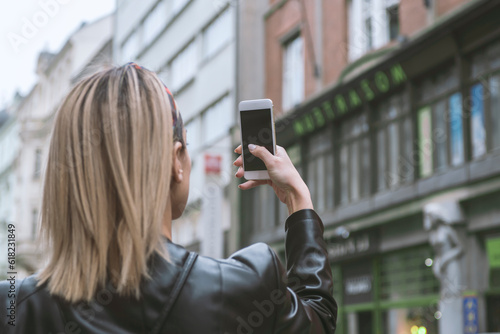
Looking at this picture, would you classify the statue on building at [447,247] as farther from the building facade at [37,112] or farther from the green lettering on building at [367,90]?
the building facade at [37,112]

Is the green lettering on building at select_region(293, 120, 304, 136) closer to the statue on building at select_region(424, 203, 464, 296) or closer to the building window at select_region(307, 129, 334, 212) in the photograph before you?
the building window at select_region(307, 129, 334, 212)

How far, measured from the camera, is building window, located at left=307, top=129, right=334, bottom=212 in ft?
66.7

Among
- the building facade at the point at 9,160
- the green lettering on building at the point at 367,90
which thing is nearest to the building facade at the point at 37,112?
the building facade at the point at 9,160

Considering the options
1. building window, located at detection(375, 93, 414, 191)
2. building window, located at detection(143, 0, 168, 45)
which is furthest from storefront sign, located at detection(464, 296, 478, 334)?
building window, located at detection(143, 0, 168, 45)

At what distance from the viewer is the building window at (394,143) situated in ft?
55.1

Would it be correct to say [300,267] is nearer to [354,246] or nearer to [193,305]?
[193,305]

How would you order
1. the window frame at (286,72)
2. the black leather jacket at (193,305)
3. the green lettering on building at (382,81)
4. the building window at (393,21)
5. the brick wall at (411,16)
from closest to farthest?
the black leather jacket at (193,305) → the brick wall at (411,16) → the green lettering on building at (382,81) → the building window at (393,21) → the window frame at (286,72)

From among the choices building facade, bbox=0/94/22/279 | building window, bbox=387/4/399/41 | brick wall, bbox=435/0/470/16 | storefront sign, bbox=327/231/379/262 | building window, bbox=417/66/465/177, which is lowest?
storefront sign, bbox=327/231/379/262

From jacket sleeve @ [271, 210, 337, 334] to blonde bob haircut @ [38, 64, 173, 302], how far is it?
25 centimetres

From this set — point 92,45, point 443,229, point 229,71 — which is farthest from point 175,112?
point 92,45

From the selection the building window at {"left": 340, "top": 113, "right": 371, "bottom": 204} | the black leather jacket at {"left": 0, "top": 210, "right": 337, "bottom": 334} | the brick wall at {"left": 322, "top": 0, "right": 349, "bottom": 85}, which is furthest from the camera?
the brick wall at {"left": 322, "top": 0, "right": 349, "bottom": 85}

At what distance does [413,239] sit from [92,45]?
36.3 m

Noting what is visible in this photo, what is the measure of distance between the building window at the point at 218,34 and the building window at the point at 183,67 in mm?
1058

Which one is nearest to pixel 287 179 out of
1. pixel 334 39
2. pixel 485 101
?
pixel 485 101
